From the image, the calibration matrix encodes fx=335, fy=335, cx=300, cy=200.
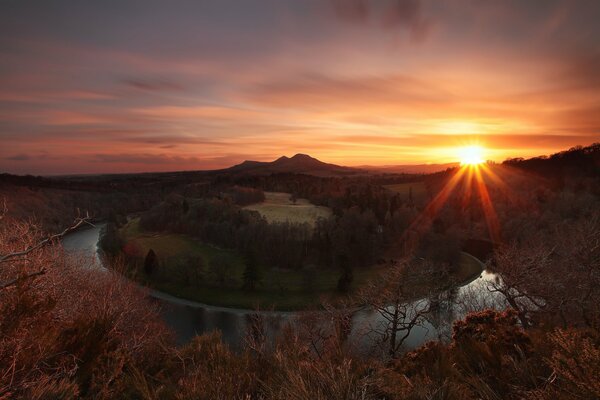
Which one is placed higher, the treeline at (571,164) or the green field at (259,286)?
the treeline at (571,164)

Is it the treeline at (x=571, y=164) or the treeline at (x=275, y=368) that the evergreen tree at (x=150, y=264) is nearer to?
the treeline at (x=275, y=368)

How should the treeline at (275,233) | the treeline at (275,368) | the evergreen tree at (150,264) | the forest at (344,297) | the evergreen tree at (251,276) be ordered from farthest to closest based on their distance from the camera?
the treeline at (275,233)
the evergreen tree at (150,264)
the evergreen tree at (251,276)
the forest at (344,297)
the treeline at (275,368)

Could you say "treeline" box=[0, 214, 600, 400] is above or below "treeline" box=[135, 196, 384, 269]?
above

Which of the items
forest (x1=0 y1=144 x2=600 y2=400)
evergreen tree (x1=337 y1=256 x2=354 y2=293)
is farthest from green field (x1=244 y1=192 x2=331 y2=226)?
evergreen tree (x1=337 y1=256 x2=354 y2=293)

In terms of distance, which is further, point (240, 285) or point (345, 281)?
point (240, 285)

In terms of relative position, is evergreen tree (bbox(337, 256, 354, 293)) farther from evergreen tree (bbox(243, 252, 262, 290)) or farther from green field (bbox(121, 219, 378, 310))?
evergreen tree (bbox(243, 252, 262, 290))

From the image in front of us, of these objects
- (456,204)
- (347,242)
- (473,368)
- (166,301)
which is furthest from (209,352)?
(456,204)

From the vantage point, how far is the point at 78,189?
125688 millimetres

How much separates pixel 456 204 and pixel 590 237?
71.7 m

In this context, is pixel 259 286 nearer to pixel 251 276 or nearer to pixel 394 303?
pixel 251 276

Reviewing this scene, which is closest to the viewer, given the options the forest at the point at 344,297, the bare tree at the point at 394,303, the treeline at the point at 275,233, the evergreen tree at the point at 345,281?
the forest at the point at 344,297

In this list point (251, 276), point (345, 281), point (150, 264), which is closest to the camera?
point (251, 276)

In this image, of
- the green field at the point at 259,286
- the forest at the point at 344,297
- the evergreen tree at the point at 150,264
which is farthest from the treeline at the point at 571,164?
the evergreen tree at the point at 150,264

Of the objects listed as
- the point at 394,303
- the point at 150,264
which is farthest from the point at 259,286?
the point at 394,303
